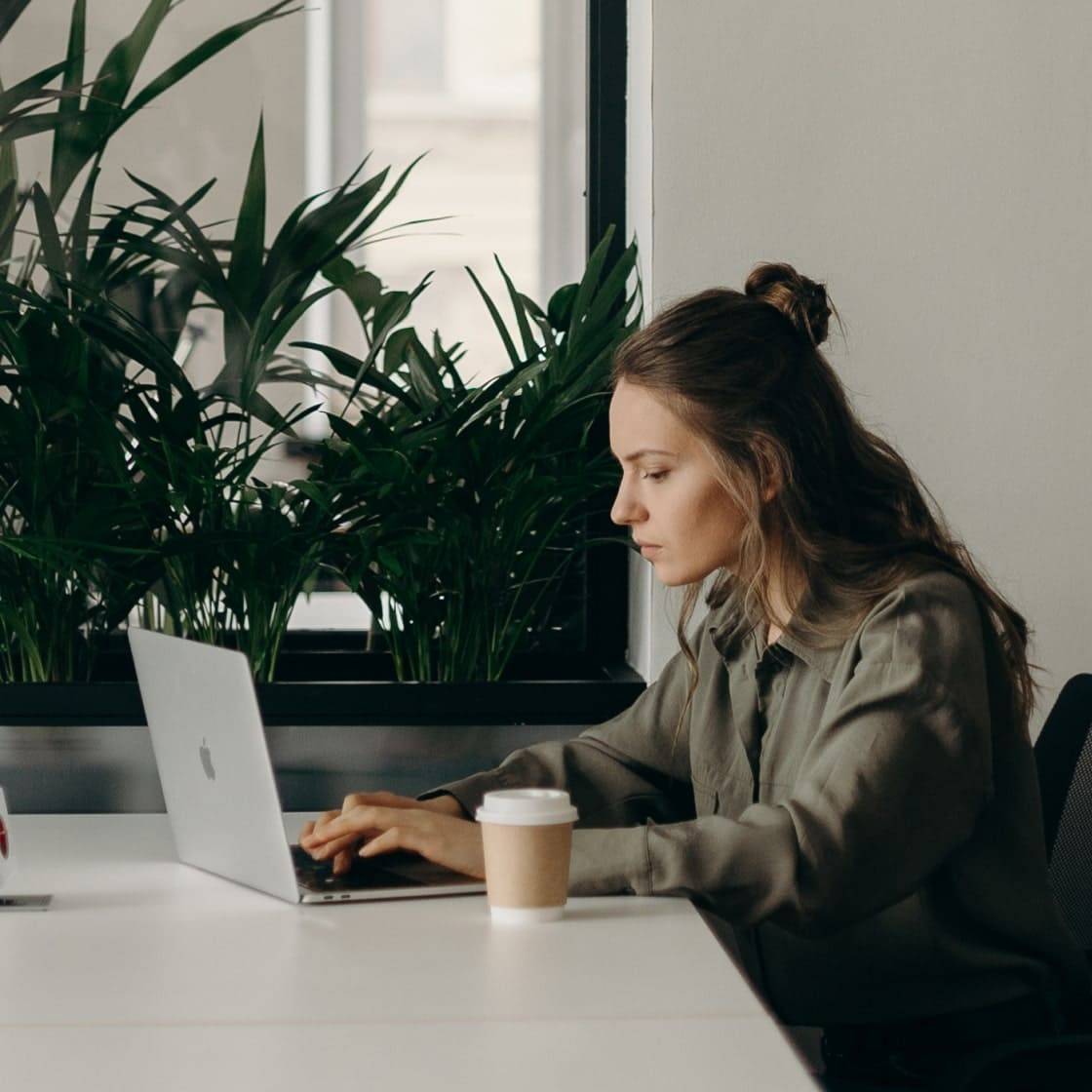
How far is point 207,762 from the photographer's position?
1393 millimetres

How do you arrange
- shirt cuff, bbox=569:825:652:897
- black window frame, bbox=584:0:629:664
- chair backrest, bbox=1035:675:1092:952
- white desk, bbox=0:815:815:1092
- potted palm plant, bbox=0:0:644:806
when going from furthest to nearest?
black window frame, bbox=584:0:629:664 → potted palm plant, bbox=0:0:644:806 → chair backrest, bbox=1035:675:1092:952 → shirt cuff, bbox=569:825:652:897 → white desk, bbox=0:815:815:1092

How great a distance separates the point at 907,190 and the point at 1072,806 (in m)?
0.97

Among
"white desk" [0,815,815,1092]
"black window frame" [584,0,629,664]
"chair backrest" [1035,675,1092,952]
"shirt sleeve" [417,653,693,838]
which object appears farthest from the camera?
"black window frame" [584,0,629,664]

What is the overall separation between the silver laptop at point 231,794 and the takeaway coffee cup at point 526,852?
0.36ft

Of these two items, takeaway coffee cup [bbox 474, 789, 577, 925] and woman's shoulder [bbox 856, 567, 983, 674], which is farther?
woman's shoulder [bbox 856, 567, 983, 674]

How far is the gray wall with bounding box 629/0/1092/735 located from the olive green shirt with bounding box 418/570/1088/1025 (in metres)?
0.59

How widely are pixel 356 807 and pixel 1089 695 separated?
75cm

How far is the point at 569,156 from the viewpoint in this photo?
2.37 m

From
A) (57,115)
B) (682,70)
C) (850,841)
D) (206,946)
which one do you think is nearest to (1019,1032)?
(850,841)

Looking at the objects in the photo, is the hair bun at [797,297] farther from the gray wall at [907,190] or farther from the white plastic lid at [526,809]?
the white plastic lid at [526,809]

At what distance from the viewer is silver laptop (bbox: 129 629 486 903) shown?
4.22 ft

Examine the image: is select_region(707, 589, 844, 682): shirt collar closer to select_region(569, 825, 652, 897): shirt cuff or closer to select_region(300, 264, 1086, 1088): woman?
select_region(300, 264, 1086, 1088): woman

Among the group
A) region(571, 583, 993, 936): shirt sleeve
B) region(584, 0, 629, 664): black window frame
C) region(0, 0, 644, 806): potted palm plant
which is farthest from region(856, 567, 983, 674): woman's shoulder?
region(584, 0, 629, 664): black window frame

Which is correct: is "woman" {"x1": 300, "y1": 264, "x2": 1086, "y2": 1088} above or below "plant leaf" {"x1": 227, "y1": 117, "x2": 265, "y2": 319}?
below
